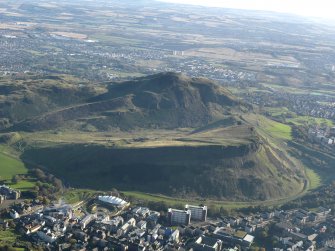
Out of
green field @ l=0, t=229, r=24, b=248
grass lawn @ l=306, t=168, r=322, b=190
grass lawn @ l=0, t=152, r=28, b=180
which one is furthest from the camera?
grass lawn @ l=306, t=168, r=322, b=190

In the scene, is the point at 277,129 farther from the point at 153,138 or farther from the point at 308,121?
the point at 153,138

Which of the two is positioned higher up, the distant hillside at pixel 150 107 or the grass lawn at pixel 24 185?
the distant hillside at pixel 150 107

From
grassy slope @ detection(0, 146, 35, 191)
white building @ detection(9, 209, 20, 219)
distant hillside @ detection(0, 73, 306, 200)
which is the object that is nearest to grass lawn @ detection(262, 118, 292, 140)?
distant hillside @ detection(0, 73, 306, 200)

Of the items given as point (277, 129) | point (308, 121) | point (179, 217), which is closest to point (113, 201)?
point (179, 217)

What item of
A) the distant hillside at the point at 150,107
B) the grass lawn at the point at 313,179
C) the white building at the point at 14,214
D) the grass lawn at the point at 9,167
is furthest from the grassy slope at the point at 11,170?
the grass lawn at the point at 313,179

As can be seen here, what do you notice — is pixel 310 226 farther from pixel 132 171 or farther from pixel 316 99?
pixel 316 99

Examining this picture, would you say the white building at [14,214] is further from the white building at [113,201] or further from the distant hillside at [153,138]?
the distant hillside at [153,138]

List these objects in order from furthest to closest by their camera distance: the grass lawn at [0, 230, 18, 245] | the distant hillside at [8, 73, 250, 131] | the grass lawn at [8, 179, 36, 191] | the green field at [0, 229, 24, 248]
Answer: the distant hillside at [8, 73, 250, 131]
the grass lawn at [8, 179, 36, 191]
the grass lawn at [0, 230, 18, 245]
the green field at [0, 229, 24, 248]

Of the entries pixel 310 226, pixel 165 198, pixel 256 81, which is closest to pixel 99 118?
pixel 165 198

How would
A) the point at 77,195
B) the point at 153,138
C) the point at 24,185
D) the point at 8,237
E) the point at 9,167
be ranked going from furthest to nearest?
the point at 153,138, the point at 9,167, the point at 24,185, the point at 77,195, the point at 8,237

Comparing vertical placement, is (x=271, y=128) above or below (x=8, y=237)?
above

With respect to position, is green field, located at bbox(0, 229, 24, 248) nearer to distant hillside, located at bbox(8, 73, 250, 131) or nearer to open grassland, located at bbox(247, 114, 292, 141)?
distant hillside, located at bbox(8, 73, 250, 131)
